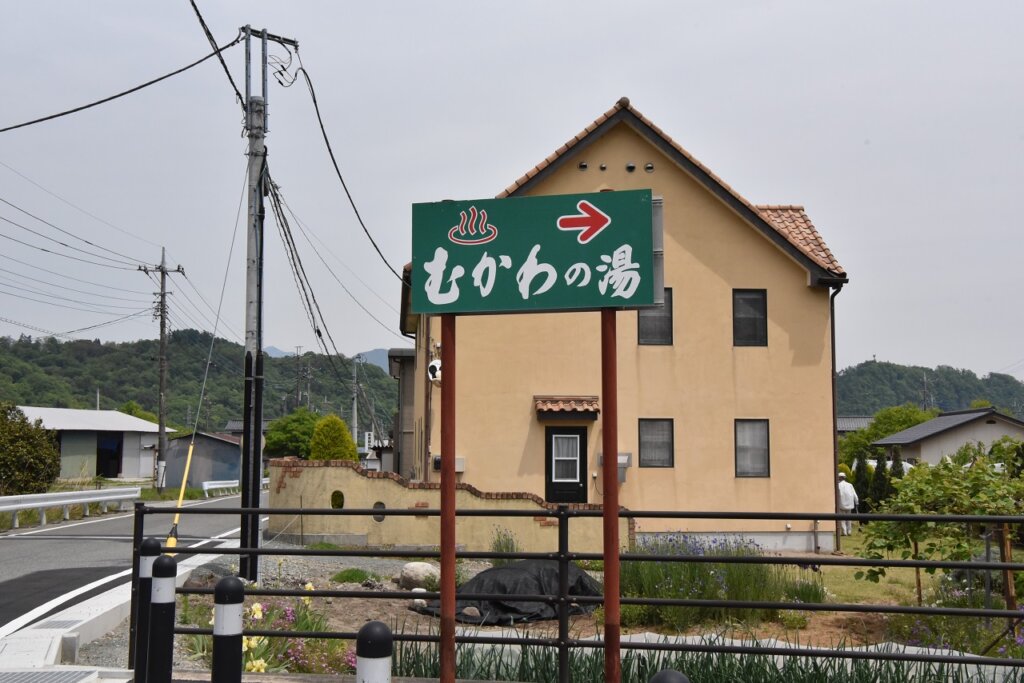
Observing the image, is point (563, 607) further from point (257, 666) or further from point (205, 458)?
point (205, 458)

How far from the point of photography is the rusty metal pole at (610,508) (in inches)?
211

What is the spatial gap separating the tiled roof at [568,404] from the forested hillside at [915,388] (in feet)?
424

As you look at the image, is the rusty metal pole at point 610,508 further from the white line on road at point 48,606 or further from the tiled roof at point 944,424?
the tiled roof at point 944,424

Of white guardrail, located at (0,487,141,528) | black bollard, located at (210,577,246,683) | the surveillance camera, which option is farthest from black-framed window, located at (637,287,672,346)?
black bollard, located at (210,577,246,683)

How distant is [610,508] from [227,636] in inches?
90.9

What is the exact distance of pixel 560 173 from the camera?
21.0m

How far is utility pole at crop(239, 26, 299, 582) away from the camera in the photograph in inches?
480

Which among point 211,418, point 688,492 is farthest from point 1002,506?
point 211,418

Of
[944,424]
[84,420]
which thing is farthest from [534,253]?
[84,420]

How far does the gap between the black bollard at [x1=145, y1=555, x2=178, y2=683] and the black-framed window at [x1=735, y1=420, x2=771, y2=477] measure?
17.6 m

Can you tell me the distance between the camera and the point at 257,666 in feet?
22.0

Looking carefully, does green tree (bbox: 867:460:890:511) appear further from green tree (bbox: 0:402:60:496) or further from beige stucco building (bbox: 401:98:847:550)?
green tree (bbox: 0:402:60:496)

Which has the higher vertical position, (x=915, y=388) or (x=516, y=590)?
(x=915, y=388)

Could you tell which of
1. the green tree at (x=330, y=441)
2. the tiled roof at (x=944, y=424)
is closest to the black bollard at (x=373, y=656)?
the green tree at (x=330, y=441)
